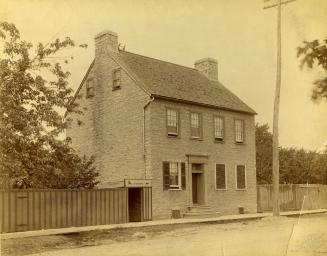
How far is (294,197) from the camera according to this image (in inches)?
1032

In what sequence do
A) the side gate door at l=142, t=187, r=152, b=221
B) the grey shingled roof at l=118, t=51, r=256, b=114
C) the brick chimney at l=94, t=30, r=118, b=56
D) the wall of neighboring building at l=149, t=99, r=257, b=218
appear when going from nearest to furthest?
1. the side gate door at l=142, t=187, r=152, b=221
2. the wall of neighboring building at l=149, t=99, r=257, b=218
3. the grey shingled roof at l=118, t=51, r=256, b=114
4. the brick chimney at l=94, t=30, r=118, b=56

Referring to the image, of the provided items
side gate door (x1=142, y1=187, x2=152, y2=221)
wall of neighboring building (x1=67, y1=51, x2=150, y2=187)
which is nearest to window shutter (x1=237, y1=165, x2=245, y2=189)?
wall of neighboring building (x1=67, y1=51, x2=150, y2=187)

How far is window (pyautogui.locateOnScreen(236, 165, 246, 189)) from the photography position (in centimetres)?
2353

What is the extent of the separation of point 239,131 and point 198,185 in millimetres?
3629

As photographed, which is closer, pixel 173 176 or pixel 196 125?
pixel 173 176

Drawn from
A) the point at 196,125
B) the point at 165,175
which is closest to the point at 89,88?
the point at 196,125

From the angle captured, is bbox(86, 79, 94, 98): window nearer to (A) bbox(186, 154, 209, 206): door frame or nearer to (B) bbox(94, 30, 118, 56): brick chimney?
(B) bbox(94, 30, 118, 56): brick chimney

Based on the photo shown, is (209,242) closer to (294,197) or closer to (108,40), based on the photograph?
(108,40)

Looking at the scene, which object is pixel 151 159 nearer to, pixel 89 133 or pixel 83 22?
pixel 89 133

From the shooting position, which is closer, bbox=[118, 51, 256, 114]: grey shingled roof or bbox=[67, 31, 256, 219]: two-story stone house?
bbox=[67, 31, 256, 219]: two-story stone house

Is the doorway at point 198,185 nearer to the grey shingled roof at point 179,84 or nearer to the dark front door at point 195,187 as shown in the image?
the dark front door at point 195,187

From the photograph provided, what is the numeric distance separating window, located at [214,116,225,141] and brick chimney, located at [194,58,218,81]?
11.5 ft

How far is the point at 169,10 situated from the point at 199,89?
12831mm

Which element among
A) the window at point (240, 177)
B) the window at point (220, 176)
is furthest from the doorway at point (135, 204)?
the window at point (240, 177)
